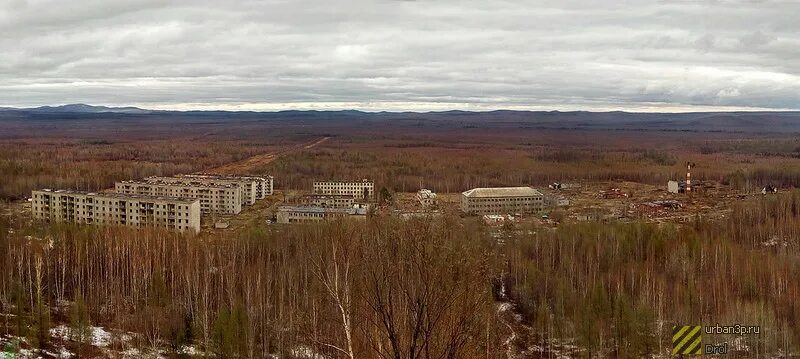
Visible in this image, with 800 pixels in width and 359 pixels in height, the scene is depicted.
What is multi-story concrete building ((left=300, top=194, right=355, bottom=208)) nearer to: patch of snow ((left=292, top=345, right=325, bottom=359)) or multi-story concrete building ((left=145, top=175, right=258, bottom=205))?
multi-story concrete building ((left=145, top=175, right=258, bottom=205))

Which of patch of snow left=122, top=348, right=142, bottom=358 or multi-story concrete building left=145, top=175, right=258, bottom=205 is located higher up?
multi-story concrete building left=145, top=175, right=258, bottom=205

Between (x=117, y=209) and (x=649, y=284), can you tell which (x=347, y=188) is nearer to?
(x=117, y=209)

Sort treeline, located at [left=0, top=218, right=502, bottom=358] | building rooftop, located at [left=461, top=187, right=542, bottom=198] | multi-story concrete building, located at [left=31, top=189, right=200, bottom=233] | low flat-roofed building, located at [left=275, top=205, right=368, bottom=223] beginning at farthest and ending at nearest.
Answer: building rooftop, located at [left=461, top=187, right=542, bottom=198], low flat-roofed building, located at [left=275, top=205, right=368, bottom=223], multi-story concrete building, located at [left=31, top=189, right=200, bottom=233], treeline, located at [left=0, top=218, right=502, bottom=358]

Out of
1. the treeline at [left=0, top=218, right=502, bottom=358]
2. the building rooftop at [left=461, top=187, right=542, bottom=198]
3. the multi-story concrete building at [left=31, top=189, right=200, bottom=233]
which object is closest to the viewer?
the treeline at [left=0, top=218, right=502, bottom=358]

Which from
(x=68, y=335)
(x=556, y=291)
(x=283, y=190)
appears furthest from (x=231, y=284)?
(x=283, y=190)

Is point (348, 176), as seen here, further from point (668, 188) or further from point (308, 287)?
point (308, 287)

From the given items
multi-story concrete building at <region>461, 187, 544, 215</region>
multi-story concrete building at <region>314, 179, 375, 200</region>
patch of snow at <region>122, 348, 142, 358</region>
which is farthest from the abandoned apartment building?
patch of snow at <region>122, 348, 142, 358</region>
